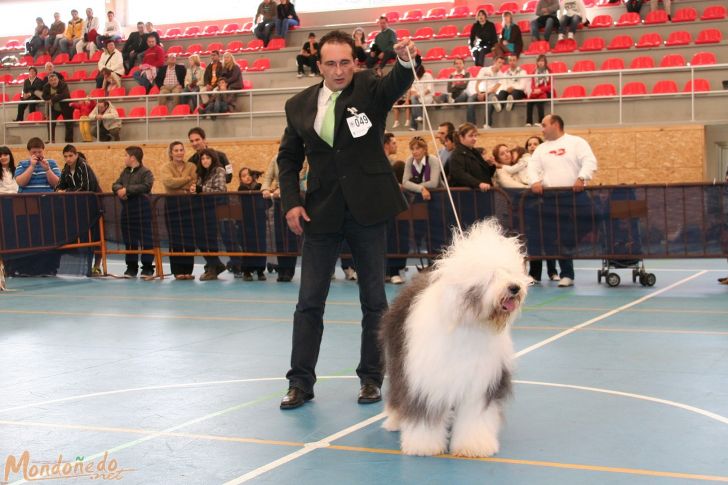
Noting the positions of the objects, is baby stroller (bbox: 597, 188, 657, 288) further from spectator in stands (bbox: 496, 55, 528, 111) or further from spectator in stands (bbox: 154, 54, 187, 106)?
spectator in stands (bbox: 154, 54, 187, 106)

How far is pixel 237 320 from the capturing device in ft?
27.6

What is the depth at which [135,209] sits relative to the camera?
1290 centimetres

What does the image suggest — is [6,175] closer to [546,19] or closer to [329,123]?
[329,123]

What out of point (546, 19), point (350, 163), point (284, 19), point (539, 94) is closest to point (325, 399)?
point (350, 163)

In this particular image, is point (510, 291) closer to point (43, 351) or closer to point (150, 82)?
point (43, 351)

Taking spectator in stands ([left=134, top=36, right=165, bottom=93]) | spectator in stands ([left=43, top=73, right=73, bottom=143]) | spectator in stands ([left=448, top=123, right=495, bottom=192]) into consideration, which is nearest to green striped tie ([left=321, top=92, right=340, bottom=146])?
spectator in stands ([left=448, top=123, right=495, bottom=192])

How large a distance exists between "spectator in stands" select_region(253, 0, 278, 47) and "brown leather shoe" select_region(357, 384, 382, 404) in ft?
60.8

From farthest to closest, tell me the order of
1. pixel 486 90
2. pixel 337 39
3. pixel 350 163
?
pixel 486 90 < pixel 350 163 < pixel 337 39

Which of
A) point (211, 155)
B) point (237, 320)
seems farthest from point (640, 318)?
point (211, 155)

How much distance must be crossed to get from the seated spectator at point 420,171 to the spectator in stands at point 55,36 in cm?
1764

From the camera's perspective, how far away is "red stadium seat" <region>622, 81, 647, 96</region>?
634 inches

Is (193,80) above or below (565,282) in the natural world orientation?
above

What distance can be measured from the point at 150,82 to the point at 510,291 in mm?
18622

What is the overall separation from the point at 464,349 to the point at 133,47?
66.8 feet
